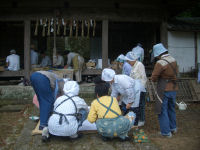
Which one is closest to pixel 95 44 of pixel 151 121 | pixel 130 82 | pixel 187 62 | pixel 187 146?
pixel 187 62

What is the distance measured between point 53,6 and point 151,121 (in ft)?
18.4

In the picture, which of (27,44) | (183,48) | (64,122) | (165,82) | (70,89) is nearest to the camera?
(64,122)

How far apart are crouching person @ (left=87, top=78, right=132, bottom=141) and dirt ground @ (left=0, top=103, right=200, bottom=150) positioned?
28 centimetres

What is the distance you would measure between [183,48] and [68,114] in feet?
24.7

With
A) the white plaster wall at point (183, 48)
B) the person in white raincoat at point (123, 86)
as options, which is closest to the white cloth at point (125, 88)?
the person in white raincoat at point (123, 86)

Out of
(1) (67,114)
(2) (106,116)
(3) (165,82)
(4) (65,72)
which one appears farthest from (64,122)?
(4) (65,72)

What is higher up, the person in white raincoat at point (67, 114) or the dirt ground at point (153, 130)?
the person in white raincoat at point (67, 114)

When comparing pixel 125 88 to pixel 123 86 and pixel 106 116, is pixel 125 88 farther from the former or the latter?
pixel 106 116

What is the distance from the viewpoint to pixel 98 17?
849 centimetres

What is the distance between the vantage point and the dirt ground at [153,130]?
385 centimetres

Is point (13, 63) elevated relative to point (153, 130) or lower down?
elevated

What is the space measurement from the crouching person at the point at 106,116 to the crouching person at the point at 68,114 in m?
0.24

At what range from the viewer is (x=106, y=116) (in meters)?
3.71

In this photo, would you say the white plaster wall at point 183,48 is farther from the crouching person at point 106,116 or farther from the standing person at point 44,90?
the standing person at point 44,90
